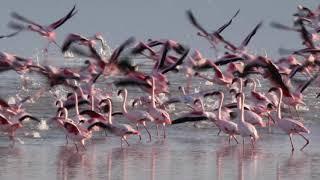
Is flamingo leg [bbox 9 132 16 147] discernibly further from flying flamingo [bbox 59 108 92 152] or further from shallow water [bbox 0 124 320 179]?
flying flamingo [bbox 59 108 92 152]

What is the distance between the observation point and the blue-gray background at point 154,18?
6544 centimetres

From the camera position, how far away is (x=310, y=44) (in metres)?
22.9

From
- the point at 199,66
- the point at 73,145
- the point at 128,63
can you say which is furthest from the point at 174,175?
the point at 199,66

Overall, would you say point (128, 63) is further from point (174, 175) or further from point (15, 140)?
point (174, 175)

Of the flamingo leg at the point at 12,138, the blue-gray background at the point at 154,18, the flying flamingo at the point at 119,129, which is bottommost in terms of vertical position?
Result: the flamingo leg at the point at 12,138

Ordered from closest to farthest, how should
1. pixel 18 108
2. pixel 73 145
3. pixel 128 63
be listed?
pixel 73 145 < pixel 18 108 < pixel 128 63

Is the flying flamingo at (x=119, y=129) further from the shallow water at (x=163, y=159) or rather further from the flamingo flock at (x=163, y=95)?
the shallow water at (x=163, y=159)

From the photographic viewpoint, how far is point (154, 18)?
257 ft

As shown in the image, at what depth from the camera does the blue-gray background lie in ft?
215

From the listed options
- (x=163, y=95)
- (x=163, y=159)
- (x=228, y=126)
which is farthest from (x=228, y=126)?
(x=163, y=95)

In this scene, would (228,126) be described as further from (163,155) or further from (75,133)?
(75,133)

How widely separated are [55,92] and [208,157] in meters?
10.7

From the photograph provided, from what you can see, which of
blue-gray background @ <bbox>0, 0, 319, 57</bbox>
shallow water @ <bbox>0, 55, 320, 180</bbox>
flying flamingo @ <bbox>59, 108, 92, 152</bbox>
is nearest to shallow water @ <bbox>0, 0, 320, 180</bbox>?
shallow water @ <bbox>0, 55, 320, 180</bbox>

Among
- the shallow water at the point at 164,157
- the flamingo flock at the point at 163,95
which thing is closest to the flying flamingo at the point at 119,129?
the flamingo flock at the point at 163,95
